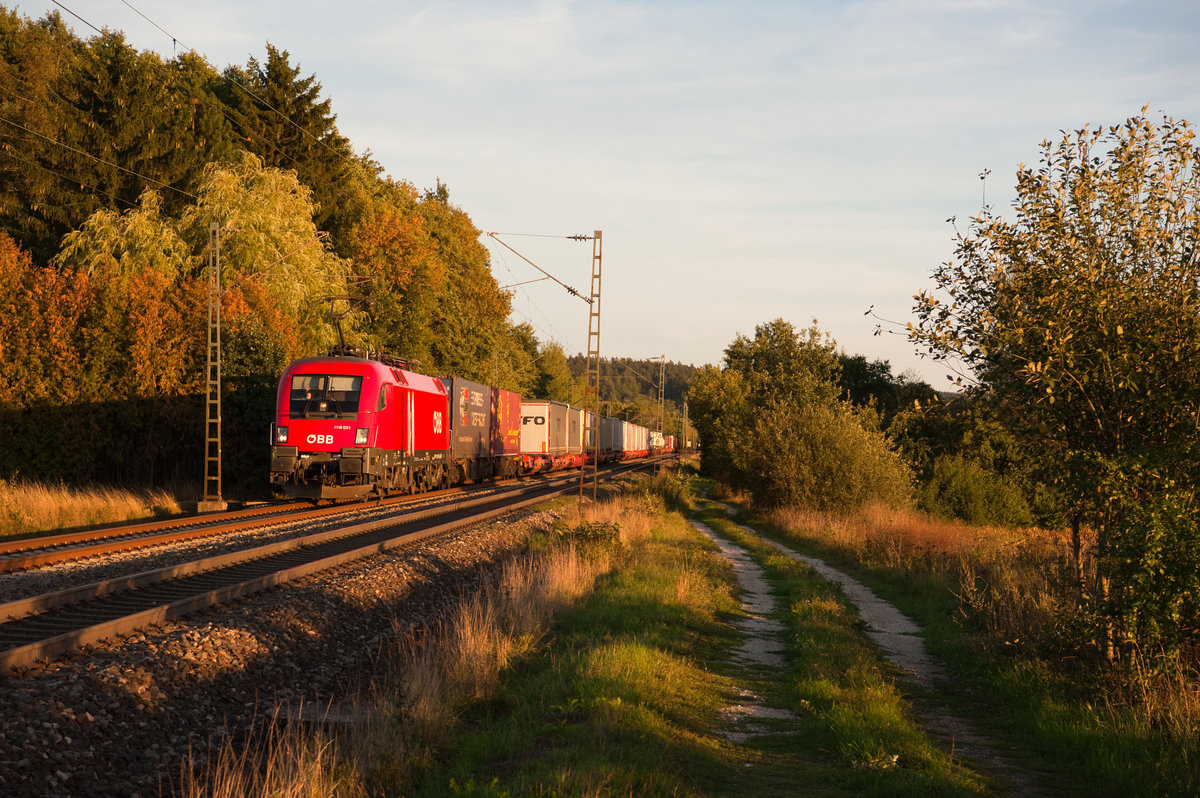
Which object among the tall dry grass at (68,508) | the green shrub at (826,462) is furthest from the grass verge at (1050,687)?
the tall dry grass at (68,508)

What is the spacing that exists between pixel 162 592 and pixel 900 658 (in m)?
9.04

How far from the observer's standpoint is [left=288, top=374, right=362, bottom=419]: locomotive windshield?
79.6 feet

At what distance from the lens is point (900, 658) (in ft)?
38.0

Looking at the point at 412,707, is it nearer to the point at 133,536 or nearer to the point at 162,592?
the point at 162,592

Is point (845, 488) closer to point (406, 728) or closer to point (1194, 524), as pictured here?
point (1194, 524)

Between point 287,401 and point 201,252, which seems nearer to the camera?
point 287,401

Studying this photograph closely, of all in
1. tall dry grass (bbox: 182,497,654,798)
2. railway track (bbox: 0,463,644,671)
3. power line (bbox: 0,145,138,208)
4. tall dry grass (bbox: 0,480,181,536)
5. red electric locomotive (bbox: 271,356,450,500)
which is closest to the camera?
tall dry grass (bbox: 182,497,654,798)

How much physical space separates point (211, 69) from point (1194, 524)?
207 ft

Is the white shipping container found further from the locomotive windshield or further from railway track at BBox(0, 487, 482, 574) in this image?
railway track at BBox(0, 487, 482, 574)

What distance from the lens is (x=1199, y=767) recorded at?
6371mm

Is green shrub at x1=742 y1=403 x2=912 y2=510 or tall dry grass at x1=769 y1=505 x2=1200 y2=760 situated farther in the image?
green shrub at x1=742 y1=403 x2=912 y2=510

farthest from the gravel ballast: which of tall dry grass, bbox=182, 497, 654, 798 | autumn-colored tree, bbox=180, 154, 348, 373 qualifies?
autumn-colored tree, bbox=180, 154, 348, 373

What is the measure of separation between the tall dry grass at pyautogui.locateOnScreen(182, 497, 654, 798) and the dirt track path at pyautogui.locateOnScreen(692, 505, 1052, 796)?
2.55 meters

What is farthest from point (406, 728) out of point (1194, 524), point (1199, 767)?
point (1194, 524)
